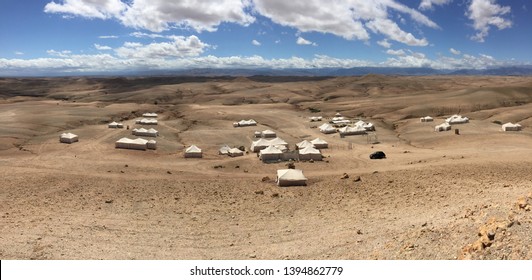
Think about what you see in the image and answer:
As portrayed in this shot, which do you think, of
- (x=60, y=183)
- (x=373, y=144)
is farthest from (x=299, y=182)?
(x=373, y=144)

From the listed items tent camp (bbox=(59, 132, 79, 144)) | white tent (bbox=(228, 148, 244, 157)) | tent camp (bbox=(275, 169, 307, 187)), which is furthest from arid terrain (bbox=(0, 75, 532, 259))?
white tent (bbox=(228, 148, 244, 157))

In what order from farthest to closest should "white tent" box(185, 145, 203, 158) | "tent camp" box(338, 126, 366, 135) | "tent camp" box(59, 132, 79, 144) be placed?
"tent camp" box(338, 126, 366, 135) → "tent camp" box(59, 132, 79, 144) → "white tent" box(185, 145, 203, 158)

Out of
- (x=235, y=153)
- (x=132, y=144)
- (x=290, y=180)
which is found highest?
(x=290, y=180)

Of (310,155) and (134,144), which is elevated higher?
(310,155)

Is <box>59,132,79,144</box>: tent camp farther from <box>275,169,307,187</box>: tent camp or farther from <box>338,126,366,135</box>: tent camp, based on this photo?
<box>338,126,366,135</box>: tent camp

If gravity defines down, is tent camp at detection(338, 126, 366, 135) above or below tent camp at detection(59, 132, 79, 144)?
above

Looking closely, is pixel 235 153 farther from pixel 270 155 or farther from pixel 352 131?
pixel 352 131

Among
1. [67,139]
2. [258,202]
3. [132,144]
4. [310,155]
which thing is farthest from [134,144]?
[258,202]

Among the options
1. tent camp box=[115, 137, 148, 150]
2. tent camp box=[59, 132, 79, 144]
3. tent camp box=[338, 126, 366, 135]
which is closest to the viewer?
tent camp box=[115, 137, 148, 150]
